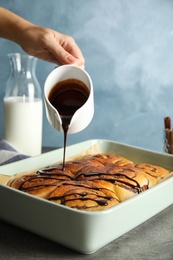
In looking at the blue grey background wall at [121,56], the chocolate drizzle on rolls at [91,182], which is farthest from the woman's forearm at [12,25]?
the blue grey background wall at [121,56]


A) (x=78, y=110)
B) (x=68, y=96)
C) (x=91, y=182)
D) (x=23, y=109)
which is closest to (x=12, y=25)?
(x=23, y=109)

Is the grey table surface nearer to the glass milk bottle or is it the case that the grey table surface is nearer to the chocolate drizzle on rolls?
the chocolate drizzle on rolls

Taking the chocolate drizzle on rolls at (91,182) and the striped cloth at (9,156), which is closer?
the chocolate drizzle on rolls at (91,182)

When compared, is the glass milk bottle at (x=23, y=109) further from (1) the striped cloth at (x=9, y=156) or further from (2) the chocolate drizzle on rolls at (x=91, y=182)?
(2) the chocolate drizzle on rolls at (x=91, y=182)

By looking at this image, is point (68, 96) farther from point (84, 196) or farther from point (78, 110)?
point (84, 196)

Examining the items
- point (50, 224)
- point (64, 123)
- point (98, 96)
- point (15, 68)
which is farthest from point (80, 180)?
point (98, 96)

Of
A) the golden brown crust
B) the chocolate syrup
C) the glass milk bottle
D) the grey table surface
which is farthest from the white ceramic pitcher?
the glass milk bottle
